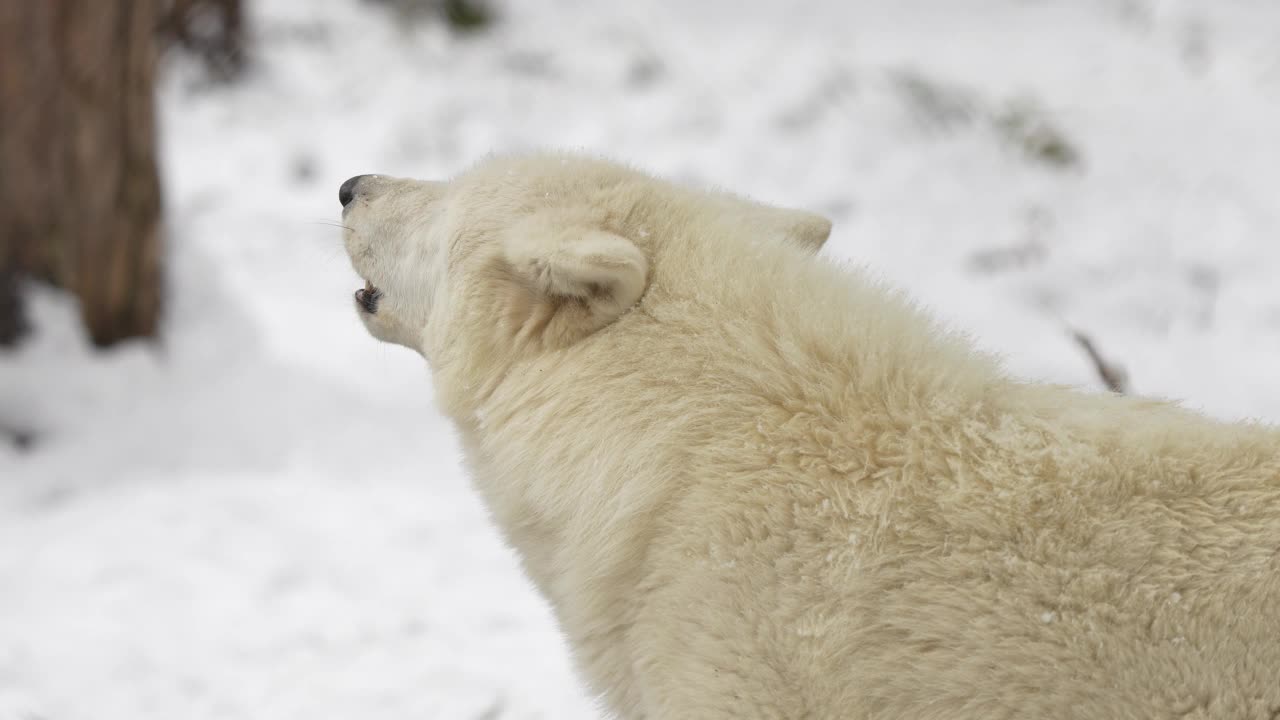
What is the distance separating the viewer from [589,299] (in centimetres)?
282

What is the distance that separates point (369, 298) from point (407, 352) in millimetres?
4540

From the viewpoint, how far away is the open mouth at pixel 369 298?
3.47 m

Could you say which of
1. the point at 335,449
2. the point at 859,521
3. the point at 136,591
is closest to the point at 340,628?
the point at 136,591

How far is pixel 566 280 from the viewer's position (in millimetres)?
2758

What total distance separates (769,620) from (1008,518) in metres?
0.51

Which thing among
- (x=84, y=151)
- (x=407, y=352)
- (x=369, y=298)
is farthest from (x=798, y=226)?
(x=407, y=352)

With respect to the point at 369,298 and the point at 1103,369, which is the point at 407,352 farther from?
the point at 1103,369

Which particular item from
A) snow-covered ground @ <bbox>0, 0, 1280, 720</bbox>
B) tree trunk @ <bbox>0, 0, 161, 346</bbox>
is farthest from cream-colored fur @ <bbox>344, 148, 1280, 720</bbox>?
tree trunk @ <bbox>0, 0, 161, 346</bbox>

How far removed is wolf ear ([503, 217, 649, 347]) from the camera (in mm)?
2691

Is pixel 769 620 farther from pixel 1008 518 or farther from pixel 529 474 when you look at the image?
pixel 529 474

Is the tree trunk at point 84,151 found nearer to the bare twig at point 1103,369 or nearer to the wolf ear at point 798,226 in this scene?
the wolf ear at point 798,226

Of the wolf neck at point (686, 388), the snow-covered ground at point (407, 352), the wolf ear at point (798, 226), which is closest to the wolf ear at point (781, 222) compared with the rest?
the wolf ear at point (798, 226)

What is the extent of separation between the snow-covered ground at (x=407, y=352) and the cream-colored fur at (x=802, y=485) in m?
1.38

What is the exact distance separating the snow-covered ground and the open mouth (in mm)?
629
